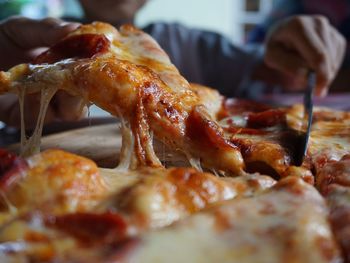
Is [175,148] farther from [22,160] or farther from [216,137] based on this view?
[22,160]

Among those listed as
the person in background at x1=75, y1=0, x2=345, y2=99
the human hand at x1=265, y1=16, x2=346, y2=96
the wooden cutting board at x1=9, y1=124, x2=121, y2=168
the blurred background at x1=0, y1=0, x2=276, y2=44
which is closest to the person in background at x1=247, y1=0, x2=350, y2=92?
the person in background at x1=75, y1=0, x2=345, y2=99

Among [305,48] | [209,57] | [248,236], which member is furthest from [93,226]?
[209,57]

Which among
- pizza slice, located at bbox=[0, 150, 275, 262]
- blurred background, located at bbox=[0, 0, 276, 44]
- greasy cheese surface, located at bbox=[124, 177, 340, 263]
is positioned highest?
pizza slice, located at bbox=[0, 150, 275, 262]

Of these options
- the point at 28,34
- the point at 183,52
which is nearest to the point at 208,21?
the point at 183,52

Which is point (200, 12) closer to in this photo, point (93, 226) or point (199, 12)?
point (199, 12)

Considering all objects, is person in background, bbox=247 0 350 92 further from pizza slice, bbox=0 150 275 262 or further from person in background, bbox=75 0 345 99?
pizza slice, bbox=0 150 275 262

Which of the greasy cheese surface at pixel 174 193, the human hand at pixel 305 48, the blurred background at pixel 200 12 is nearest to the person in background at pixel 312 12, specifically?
the human hand at pixel 305 48
